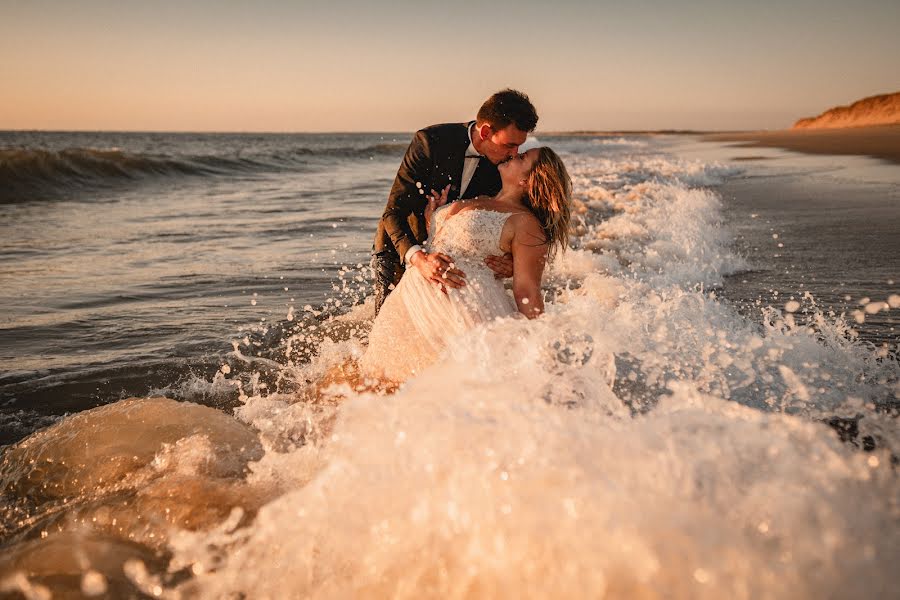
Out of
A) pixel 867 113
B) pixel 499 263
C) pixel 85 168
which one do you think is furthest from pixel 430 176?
pixel 867 113

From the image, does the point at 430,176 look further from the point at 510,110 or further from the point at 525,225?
the point at 525,225

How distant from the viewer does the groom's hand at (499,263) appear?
4.41 m

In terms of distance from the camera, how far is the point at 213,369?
5.46 m

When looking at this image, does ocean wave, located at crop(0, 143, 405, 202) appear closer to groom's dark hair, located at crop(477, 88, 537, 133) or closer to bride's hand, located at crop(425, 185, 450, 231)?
bride's hand, located at crop(425, 185, 450, 231)

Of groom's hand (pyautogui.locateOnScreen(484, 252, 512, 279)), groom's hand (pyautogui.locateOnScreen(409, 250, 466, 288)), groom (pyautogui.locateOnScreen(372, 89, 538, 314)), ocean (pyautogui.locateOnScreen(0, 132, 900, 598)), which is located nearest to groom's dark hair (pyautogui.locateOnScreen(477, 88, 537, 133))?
groom (pyautogui.locateOnScreen(372, 89, 538, 314))

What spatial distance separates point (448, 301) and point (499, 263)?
1.58 feet

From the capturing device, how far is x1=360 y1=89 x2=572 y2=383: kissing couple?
4289mm

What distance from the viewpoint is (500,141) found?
4.81 metres

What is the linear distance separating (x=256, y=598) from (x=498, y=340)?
2.00 meters

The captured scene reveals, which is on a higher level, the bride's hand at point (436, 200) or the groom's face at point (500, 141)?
the groom's face at point (500, 141)

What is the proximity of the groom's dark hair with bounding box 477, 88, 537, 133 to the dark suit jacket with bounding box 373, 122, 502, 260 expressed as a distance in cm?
40

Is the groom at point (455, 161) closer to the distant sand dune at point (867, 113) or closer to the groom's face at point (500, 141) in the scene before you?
the groom's face at point (500, 141)

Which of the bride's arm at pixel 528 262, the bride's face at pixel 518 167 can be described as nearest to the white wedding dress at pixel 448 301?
the bride's arm at pixel 528 262

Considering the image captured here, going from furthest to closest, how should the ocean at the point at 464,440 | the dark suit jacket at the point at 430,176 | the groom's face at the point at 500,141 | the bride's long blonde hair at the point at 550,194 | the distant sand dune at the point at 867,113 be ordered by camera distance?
the distant sand dune at the point at 867,113 → the dark suit jacket at the point at 430,176 → the groom's face at the point at 500,141 → the bride's long blonde hair at the point at 550,194 → the ocean at the point at 464,440
